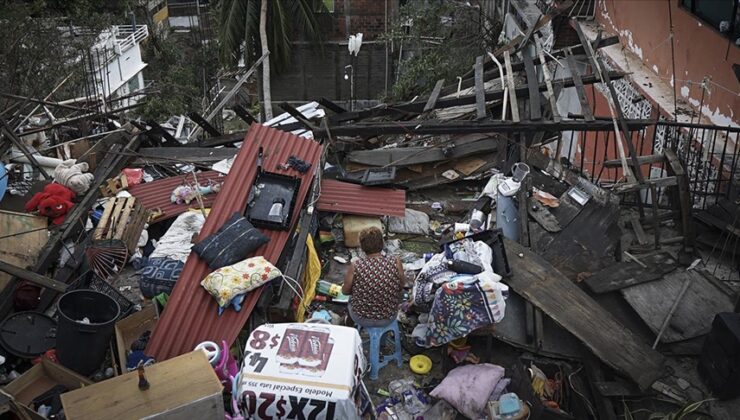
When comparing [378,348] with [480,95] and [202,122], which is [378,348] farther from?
[202,122]

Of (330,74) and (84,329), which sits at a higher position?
(84,329)

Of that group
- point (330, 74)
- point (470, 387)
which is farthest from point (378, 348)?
point (330, 74)

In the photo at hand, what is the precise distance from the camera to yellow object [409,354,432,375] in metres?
5.80

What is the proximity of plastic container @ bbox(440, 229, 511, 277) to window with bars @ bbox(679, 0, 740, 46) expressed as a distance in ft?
14.9

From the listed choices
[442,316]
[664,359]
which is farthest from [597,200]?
[442,316]

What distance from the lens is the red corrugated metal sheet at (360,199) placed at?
783 cm

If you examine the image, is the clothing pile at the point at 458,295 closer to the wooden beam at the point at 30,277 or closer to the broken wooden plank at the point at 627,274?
the broken wooden plank at the point at 627,274

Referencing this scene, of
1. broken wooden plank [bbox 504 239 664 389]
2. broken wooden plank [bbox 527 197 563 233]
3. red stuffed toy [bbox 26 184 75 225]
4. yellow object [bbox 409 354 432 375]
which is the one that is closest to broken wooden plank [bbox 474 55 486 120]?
broken wooden plank [bbox 527 197 563 233]

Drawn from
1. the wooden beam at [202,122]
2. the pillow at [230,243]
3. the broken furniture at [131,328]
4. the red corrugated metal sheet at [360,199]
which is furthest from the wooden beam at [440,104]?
the broken furniture at [131,328]

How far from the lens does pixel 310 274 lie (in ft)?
22.5

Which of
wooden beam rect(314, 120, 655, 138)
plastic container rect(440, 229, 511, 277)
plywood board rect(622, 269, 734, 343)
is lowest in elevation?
plywood board rect(622, 269, 734, 343)

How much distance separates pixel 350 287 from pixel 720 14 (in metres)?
7.09

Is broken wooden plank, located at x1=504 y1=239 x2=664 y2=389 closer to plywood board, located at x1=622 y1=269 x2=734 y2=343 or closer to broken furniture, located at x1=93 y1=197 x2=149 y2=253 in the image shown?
plywood board, located at x1=622 y1=269 x2=734 y2=343

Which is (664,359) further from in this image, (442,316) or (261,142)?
(261,142)
